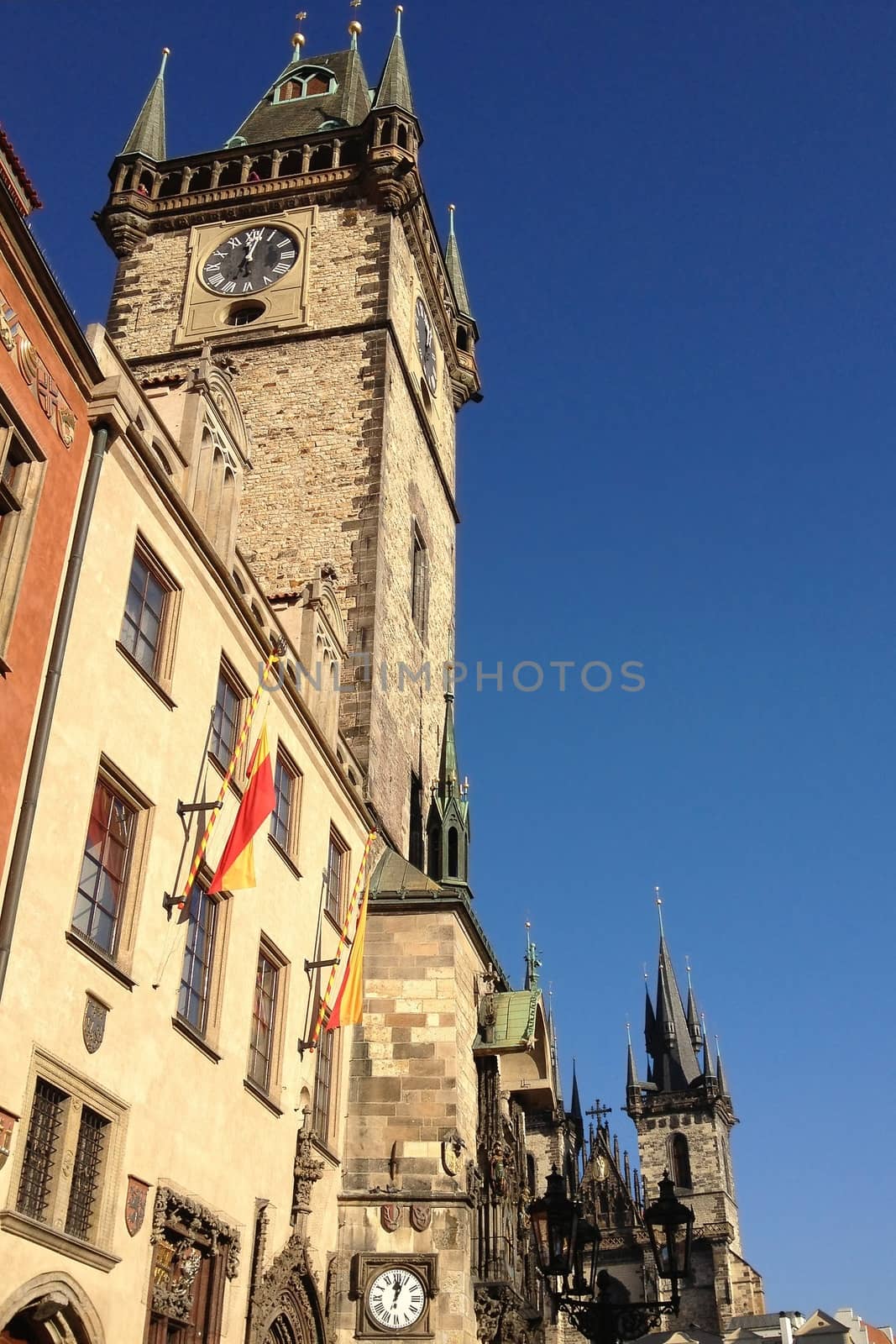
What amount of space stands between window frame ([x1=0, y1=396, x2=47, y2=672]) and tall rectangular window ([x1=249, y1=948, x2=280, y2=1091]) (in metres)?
5.69

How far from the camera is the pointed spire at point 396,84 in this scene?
99.2 feet

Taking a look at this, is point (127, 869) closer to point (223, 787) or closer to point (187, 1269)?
point (223, 787)

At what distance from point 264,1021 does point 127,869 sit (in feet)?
12.2

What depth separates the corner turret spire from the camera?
67.9ft

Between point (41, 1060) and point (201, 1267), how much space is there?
148 inches

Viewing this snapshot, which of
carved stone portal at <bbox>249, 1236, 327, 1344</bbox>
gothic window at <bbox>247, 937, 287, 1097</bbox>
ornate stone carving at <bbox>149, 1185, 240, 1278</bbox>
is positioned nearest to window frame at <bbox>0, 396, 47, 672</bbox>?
ornate stone carving at <bbox>149, 1185, 240, 1278</bbox>

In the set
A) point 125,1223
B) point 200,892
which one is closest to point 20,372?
point 200,892

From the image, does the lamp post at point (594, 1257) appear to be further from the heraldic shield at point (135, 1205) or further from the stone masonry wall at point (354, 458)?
the stone masonry wall at point (354, 458)

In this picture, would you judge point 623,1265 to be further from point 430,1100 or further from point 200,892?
point 200,892

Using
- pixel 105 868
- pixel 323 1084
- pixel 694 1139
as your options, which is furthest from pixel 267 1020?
pixel 694 1139

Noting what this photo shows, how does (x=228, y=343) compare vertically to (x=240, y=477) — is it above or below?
above

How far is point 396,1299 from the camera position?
53.0 feet

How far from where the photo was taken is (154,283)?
29.0 m

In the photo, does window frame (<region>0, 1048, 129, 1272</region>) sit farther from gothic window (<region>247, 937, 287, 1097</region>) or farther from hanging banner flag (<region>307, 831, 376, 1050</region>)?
hanging banner flag (<region>307, 831, 376, 1050</region>)
